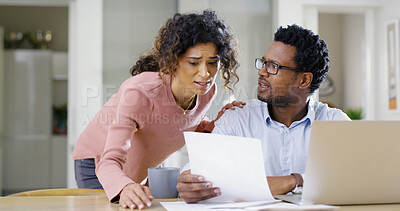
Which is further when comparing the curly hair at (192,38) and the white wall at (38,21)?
the white wall at (38,21)

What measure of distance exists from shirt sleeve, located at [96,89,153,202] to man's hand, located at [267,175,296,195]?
413mm

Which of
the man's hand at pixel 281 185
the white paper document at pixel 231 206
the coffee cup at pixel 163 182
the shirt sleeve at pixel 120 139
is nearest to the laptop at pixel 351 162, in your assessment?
the white paper document at pixel 231 206

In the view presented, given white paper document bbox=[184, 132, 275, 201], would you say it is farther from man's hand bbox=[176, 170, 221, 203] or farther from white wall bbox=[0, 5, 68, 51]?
white wall bbox=[0, 5, 68, 51]

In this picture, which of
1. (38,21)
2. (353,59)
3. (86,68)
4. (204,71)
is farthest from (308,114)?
(38,21)

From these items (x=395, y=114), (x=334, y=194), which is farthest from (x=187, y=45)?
(x=395, y=114)

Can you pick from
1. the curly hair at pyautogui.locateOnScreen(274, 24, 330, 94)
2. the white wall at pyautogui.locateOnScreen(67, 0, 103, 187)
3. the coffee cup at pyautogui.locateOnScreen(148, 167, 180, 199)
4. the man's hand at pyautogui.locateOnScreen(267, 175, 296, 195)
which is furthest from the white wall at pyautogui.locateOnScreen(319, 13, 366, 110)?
the coffee cup at pyautogui.locateOnScreen(148, 167, 180, 199)

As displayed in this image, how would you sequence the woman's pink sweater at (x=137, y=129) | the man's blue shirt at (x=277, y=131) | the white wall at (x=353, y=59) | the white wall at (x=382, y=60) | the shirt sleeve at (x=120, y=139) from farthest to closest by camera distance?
the white wall at (x=353, y=59)
the white wall at (x=382, y=60)
the man's blue shirt at (x=277, y=131)
the woman's pink sweater at (x=137, y=129)
the shirt sleeve at (x=120, y=139)

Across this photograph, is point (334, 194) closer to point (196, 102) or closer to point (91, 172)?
point (196, 102)

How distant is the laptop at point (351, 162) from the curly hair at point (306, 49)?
29.0 inches

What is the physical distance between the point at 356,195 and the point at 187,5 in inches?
114

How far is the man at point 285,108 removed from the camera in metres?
1.66

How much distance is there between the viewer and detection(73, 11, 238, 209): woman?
1.50 m

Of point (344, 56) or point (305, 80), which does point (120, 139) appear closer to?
point (305, 80)

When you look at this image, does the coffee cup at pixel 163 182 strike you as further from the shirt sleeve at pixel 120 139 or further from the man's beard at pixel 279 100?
the man's beard at pixel 279 100
